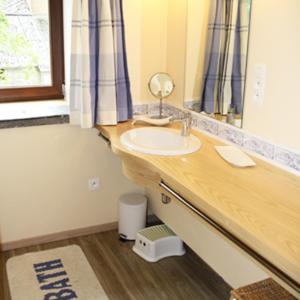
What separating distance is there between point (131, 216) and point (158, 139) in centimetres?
64

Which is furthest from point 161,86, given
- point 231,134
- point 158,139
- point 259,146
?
point 259,146

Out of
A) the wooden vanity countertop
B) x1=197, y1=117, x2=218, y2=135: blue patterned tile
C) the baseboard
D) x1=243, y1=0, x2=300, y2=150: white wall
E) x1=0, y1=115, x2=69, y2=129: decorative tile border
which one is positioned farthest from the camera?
the baseboard

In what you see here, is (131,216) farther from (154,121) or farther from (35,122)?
(35,122)

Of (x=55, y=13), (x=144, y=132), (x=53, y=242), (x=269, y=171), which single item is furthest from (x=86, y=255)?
(x=55, y=13)

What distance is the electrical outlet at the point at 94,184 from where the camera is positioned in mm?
2877

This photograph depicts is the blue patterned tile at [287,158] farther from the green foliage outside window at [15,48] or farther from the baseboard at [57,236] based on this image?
the green foliage outside window at [15,48]

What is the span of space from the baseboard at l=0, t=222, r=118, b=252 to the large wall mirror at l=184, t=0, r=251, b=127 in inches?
41.4

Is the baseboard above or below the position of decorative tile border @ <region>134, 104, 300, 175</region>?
below

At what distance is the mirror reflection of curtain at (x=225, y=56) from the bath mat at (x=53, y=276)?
1192 mm

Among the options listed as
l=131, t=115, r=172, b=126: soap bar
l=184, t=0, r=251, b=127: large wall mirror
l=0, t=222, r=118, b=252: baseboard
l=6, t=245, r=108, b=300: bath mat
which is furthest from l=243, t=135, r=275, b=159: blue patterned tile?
l=0, t=222, r=118, b=252: baseboard

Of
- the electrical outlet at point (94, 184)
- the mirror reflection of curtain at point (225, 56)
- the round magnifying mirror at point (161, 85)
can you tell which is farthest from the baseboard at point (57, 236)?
the mirror reflection of curtain at point (225, 56)

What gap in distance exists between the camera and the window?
105 inches

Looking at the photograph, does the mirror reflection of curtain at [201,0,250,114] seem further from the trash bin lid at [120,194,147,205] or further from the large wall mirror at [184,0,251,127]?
the trash bin lid at [120,194,147,205]

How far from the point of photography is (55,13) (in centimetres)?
273
